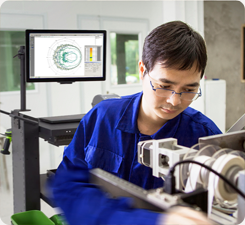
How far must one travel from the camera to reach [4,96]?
3.92 m

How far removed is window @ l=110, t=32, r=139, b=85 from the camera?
4742 mm

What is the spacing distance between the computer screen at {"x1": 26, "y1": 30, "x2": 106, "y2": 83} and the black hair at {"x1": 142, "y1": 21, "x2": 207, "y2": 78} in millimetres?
1053

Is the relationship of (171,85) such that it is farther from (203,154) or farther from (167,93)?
(203,154)

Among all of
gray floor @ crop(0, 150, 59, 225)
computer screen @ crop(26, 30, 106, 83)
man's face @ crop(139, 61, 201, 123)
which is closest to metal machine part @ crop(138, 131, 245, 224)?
man's face @ crop(139, 61, 201, 123)

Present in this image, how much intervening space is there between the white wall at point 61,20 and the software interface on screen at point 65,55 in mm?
1702

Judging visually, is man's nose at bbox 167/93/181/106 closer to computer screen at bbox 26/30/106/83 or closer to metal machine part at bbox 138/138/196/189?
metal machine part at bbox 138/138/196/189

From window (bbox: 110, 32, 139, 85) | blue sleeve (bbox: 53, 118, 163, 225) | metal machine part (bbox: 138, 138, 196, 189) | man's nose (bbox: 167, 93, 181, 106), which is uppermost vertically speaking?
window (bbox: 110, 32, 139, 85)

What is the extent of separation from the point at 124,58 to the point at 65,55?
114 inches

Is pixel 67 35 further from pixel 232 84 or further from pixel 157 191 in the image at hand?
pixel 232 84

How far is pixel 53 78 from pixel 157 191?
1.62 metres

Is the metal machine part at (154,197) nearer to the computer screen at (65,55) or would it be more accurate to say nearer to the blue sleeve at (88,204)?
the blue sleeve at (88,204)

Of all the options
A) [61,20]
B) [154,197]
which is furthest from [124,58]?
[154,197]

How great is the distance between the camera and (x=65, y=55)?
2045 millimetres

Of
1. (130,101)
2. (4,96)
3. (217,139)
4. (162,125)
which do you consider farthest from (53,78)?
(4,96)
